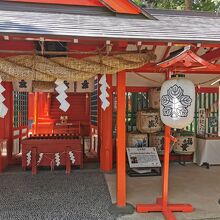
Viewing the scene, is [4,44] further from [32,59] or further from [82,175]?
[82,175]

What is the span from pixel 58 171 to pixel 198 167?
151 inches

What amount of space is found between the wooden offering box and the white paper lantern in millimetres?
3409

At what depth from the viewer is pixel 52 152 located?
23.0 feet

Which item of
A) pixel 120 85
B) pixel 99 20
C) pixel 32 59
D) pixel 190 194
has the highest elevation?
pixel 99 20

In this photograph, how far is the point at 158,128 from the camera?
7.45 m

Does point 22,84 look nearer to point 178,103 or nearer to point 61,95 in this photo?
point 61,95

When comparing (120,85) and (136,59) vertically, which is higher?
(136,59)

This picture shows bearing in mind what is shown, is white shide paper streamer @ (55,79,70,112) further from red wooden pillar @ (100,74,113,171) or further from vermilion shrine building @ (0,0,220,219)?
red wooden pillar @ (100,74,113,171)

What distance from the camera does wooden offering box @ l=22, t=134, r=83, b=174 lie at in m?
6.93

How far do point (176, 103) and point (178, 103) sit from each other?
0.10 feet

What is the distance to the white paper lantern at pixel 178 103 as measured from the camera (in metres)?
4.17

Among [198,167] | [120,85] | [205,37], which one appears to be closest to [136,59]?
[120,85]

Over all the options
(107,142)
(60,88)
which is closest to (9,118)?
(107,142)

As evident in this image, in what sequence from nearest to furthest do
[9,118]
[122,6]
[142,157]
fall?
1. [122,6]
2. [142,157]
3. [9,118]
